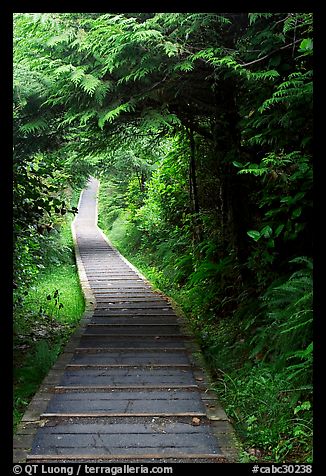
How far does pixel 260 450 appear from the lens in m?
3.48

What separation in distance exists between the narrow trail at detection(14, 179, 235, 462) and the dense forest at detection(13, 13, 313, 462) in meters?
0.28

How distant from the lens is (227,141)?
6340 millimetres

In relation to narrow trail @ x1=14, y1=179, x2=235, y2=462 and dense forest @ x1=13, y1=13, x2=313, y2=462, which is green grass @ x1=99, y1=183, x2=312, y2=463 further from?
narrow trail @ x1=14, y1=179, x2=235, y2=462

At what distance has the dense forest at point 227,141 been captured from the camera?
13.8 feet

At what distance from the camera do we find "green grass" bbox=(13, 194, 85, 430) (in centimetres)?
512

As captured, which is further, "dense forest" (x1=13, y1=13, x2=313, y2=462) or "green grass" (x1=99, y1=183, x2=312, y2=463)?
"dense forest" (x1=13, y1=13, x2=313, y2=462)

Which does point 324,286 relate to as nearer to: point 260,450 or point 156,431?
point 260,450

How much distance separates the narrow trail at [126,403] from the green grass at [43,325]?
245 millimetres

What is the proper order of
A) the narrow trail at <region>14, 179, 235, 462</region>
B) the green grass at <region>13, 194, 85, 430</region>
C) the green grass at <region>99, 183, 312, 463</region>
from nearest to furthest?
1. the narrow trail at <region>14, 179, 235, 462</region>
2. the green grass at <region>99, 183, 312, 463</region>
3. the green grass at <region>13, 194, 85, 430</region>

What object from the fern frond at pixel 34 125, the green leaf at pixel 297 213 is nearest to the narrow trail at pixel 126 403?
the green leaf at pixel 297 213

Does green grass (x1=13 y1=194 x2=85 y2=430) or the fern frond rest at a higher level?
the fern frond

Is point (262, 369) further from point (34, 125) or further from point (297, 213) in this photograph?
point (34, 125)

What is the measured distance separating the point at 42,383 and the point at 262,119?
343cm

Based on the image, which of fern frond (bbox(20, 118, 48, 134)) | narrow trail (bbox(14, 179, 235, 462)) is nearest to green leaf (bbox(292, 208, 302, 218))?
narrow trail (bbox(14, 179, 235, 462))
